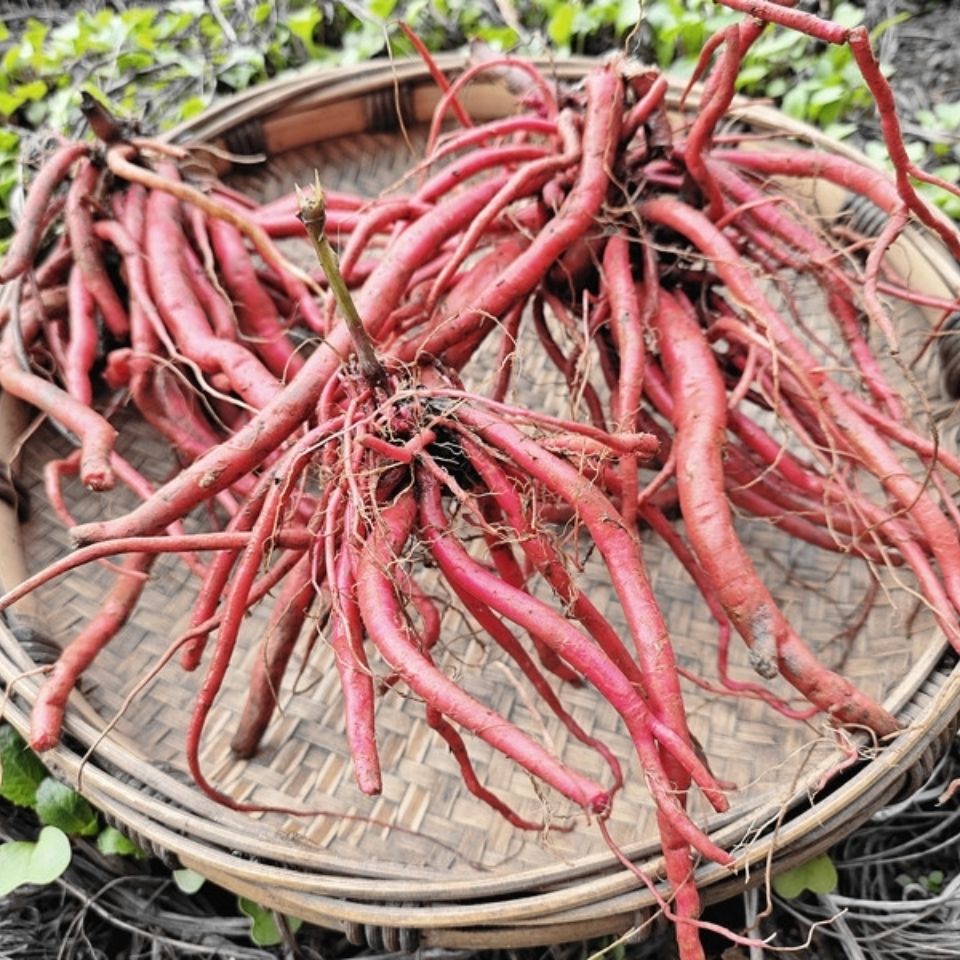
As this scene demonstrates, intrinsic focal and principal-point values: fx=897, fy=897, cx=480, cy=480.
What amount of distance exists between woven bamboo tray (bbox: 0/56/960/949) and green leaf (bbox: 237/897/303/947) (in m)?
0.09

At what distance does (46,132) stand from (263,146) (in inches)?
14.9

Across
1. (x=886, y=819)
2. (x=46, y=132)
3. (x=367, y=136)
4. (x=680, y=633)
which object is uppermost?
(x=46, y=132)

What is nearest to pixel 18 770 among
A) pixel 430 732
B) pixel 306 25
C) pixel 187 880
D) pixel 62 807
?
pixel 62 807

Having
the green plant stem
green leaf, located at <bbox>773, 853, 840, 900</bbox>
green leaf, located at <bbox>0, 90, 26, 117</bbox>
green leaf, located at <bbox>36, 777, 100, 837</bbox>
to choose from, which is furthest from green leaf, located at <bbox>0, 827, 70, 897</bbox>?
green leaf, located at <bbox>0, 90, 26, 117</bbox>

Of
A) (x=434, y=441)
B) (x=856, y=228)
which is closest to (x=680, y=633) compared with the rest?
(x=434, y=441)

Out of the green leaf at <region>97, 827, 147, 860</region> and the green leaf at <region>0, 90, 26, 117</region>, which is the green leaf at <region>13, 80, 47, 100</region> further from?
the green leaf at <region>97, 827, 147, 860</region>

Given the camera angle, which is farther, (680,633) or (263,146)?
(263,146)

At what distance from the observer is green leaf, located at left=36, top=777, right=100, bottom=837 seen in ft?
3.33

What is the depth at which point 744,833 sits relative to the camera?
75 centimetres

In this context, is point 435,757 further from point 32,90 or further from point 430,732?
point 32,90

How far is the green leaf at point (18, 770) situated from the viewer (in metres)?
1.03

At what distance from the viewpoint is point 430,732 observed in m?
1.08

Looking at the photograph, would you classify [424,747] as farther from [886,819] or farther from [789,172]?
[789,172]

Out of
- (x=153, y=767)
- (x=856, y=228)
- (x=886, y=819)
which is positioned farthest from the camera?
(x=856, y=228)
